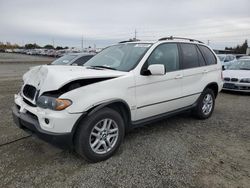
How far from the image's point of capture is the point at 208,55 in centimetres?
532

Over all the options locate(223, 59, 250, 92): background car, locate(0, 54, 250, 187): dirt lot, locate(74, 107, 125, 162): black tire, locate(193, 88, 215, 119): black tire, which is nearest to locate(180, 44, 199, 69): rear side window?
locate(193, 88, 215, 119): black tire

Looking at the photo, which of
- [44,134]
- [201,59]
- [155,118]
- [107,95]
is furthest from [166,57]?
A: [44,134]

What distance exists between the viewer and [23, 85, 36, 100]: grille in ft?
10.6

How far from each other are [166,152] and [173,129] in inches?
44.7

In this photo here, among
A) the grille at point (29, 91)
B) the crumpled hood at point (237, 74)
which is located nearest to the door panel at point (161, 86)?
the grille at point (29, 91)

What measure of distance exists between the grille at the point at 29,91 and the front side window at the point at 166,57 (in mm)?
1842

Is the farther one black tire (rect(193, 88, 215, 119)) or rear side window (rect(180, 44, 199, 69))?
black tire (rect(193, 88, 215, 119))

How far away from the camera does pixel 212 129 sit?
4.70m

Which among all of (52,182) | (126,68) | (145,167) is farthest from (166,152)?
(52,182)

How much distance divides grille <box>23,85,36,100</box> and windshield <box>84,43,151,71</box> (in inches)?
48.1

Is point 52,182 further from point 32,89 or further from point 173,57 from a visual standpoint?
point 173,57

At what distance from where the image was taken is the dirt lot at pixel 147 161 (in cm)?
284

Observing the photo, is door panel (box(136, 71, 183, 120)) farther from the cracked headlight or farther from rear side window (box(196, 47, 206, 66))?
the cracked headlight

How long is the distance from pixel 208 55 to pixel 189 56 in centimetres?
87
